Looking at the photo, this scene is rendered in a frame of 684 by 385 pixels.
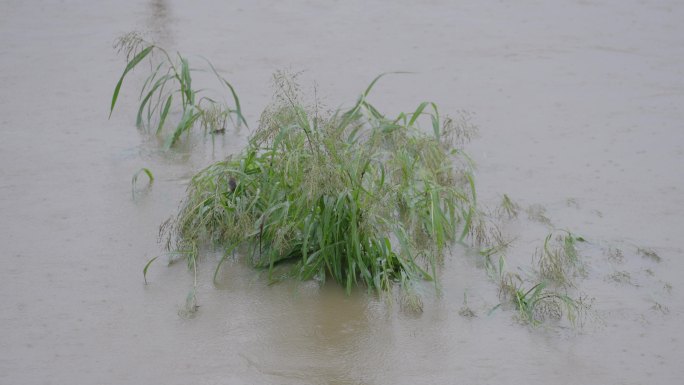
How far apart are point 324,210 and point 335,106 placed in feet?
4.54

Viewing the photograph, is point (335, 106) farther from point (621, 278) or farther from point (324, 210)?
point (621, 278)

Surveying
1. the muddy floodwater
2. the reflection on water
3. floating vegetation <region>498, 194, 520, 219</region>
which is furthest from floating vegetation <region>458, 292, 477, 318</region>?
the reflection on water

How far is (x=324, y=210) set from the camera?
2764 mm

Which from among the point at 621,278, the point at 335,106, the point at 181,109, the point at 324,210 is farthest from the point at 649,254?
the point at 181,109

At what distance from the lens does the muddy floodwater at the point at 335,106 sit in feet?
8.35

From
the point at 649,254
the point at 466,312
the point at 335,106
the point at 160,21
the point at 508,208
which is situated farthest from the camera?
the point at 160,21

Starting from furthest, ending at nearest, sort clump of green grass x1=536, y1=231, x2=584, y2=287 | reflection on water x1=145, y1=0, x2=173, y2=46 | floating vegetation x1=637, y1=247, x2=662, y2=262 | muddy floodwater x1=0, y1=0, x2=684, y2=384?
reflection on water x1=145, y1=0, x2=173, y2=46 < floating vegetation x1=637, y1=247, x2=662, y2=262 < clump of green grass x1=536, y1=231, x2=584, y2=287 < muddy floodwater x1=0, y1=0, x2=684, y2=384

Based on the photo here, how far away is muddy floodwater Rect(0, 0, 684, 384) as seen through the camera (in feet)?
8.35

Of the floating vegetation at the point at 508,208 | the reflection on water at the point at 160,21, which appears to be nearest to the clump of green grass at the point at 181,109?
the reflection on water at the point at 160,21

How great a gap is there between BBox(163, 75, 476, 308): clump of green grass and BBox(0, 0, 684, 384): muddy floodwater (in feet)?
0.29

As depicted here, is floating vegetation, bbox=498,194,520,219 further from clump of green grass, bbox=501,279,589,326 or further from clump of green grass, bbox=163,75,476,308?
clump of green grass, bbox=501,279,589,326

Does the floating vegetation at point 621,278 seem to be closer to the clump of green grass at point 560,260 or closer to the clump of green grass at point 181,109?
the clump of green grass at point 560,260

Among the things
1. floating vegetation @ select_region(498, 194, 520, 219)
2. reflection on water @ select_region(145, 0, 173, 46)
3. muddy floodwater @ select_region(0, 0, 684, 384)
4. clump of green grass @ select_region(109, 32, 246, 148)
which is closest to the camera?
muddy floodwater @ select_region(0, 0, 684, 384)

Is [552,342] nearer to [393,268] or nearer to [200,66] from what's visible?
[393,268]
